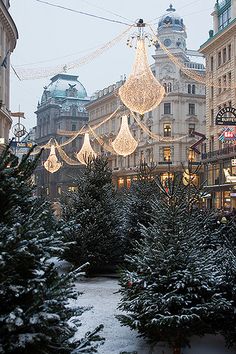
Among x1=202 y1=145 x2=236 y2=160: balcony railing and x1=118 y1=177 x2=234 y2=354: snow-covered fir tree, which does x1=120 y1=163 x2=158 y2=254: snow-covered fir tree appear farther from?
x1=202 y1=145 x2=236 y2=160: balcony railing

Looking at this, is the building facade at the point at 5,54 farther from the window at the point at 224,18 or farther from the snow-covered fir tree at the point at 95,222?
the snow-covered fir tree at the point at 95,222

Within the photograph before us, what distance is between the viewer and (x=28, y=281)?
4309mm

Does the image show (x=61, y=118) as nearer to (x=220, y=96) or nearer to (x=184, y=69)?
(x=220, y=96)

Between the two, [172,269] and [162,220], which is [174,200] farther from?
[172,269]

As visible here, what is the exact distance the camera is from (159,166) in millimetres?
65625

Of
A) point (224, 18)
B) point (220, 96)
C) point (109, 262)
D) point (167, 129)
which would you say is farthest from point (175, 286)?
point (167, 129)

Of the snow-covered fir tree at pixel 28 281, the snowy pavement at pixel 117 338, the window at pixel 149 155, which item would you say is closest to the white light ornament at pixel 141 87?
the snowy pavement at pixel 117 338

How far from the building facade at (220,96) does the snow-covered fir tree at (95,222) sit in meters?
26.3

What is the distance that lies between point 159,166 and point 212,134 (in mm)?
14930

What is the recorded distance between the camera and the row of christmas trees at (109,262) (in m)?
4.17

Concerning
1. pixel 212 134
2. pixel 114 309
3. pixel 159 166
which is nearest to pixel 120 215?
pixel 114 309

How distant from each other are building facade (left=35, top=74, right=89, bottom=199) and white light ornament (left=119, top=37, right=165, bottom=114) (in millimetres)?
81075

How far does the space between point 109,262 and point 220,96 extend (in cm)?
3608

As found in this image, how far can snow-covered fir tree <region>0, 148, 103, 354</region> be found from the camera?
158 inches
